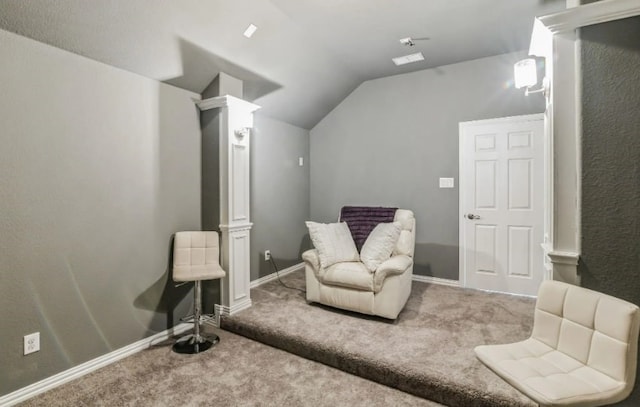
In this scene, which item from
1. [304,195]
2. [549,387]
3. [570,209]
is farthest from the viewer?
[304,195]

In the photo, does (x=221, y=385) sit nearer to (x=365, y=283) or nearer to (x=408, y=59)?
(x=365, y=283)

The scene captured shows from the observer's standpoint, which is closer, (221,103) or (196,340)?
(196,340)

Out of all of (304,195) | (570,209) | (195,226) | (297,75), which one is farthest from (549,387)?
(304,195)

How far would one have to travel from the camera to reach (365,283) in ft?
8.93

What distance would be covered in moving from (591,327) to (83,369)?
296cm

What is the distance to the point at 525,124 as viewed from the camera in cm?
336

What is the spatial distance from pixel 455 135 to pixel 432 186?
0.65m

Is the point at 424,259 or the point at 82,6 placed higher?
the point at 82,6

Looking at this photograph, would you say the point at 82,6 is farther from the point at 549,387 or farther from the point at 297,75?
the point at 549,387

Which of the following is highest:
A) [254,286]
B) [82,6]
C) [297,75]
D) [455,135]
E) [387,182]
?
[297,75]

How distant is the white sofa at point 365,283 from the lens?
2.69 m

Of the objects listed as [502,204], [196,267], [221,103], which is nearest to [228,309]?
[196,267]

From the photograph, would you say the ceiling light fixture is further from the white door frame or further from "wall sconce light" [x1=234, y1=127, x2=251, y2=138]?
"wall sconce light" [x1=234, y1=127, x2=251, y2=138]

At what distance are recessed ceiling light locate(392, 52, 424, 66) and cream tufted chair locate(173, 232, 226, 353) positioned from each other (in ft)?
8.97
